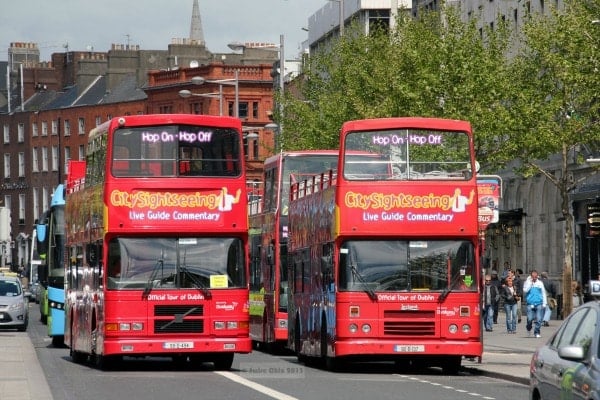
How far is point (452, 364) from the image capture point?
31.3 metres

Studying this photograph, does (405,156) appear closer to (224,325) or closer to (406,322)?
(406,322)

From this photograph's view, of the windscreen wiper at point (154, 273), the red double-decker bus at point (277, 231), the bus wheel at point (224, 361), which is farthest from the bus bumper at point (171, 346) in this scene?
the red double-decker bus at point (277, 231)

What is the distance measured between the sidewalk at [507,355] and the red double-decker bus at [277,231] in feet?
14.6

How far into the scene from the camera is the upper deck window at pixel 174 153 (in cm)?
2980

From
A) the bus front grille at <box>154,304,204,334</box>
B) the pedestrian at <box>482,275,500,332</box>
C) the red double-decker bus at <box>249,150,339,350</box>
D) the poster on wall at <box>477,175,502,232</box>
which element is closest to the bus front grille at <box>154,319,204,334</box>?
the bus front grille at <box>154,304,204,334</box>

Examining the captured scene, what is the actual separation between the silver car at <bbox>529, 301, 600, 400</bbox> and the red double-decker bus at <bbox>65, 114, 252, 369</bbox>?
43.8 ft

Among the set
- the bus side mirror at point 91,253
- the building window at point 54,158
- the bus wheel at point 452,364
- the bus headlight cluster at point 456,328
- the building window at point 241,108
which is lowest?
the bus wheel at point 452,364

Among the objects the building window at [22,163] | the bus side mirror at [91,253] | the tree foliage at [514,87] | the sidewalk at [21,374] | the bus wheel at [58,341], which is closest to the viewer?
the sidewalk at [21,374]

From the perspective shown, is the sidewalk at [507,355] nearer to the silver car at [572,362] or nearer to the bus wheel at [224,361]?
the bus wheel at [224,361]

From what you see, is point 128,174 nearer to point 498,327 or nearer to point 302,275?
point 302,275

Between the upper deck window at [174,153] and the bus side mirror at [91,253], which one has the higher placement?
the upper deck window at [174,153]

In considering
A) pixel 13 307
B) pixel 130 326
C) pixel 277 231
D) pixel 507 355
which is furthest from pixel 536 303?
pixel 130 326

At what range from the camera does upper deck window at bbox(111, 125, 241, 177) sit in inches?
1173

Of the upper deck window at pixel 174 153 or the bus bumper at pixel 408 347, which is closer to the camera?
the bus bumper at pixel 408 347
